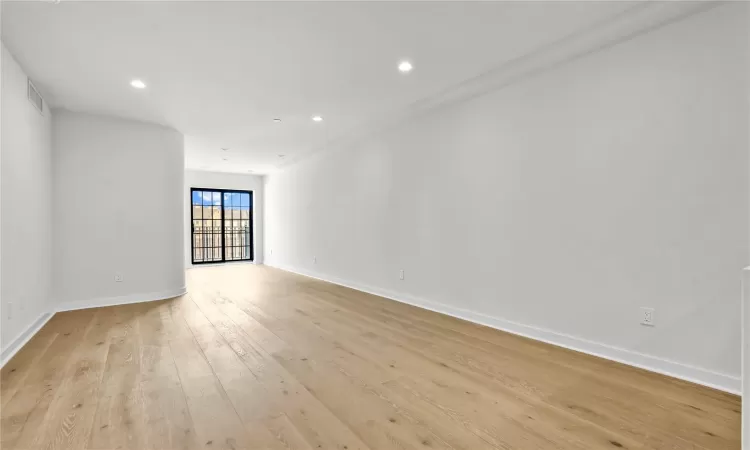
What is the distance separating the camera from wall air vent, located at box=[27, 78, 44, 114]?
3.43 meters

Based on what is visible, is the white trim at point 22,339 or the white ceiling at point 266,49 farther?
the white trim at point 22,339

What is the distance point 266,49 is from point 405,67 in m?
1.21

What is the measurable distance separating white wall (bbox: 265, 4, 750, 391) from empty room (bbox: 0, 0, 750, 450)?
0.02m

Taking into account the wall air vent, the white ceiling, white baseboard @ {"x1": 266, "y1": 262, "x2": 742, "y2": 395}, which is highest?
the white ceiling

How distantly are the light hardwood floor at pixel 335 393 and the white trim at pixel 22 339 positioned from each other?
0.08 meters

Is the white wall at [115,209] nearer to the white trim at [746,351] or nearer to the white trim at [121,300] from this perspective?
the white trim at [121,300]

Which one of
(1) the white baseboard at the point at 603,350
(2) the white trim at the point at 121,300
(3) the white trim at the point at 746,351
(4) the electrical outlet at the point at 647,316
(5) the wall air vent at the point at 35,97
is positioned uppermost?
(5) the wall air vent at the point at 35,97

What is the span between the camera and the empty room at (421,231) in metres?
1.98

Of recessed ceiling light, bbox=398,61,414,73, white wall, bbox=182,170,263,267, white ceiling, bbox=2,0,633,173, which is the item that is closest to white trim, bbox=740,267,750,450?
white ceiling, bbox=2,0,633,173

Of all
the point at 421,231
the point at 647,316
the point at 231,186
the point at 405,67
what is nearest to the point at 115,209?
the point at 421,231

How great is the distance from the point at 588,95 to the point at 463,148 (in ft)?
4.28

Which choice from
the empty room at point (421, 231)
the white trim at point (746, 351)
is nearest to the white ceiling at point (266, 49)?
the empty room at point (421, 231)

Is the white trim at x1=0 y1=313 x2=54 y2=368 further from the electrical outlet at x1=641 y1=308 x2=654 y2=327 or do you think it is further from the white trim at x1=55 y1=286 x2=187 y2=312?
the electrical outlet at x1=641 y1=308 x2=654 y2=327

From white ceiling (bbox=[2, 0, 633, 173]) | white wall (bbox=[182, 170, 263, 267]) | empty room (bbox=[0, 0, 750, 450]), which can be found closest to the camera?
empty room (bbox=[0, 0, 750, 450])
